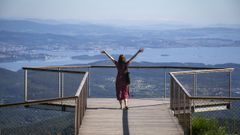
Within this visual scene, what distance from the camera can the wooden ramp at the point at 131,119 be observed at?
41.6 feet

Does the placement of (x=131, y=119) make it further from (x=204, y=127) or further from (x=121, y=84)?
(x=204, y=127)

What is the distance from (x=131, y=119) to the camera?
1405cm

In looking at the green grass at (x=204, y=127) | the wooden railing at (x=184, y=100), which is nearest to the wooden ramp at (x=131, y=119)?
the wooden railing at (x=184, y=100)

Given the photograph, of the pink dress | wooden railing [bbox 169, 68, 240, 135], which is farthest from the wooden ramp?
the pink dress

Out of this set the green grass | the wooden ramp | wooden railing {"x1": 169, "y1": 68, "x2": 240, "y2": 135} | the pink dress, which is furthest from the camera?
the pink dress

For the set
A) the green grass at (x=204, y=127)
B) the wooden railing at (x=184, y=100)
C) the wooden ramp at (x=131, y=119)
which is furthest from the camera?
the green grass at (x=204, y=127)

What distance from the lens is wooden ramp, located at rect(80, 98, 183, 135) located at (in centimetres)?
1268

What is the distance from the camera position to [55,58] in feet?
566

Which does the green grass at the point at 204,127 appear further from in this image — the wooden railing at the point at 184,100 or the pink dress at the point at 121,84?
the pink dress at the point at 121,84

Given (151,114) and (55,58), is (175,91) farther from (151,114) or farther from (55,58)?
(55,58)

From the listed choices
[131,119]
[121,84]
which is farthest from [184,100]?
[121,84]

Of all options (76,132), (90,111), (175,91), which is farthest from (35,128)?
(76,132)

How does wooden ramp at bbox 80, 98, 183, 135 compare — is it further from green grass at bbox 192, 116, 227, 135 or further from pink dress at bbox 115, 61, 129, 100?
green grass at bbox 192, 116, 227, 135

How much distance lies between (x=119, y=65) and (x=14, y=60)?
151 meters
